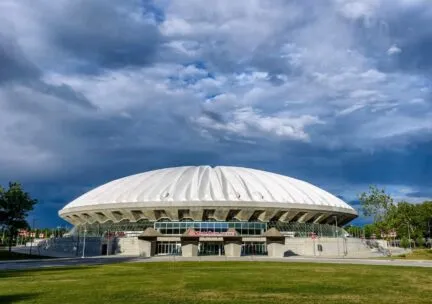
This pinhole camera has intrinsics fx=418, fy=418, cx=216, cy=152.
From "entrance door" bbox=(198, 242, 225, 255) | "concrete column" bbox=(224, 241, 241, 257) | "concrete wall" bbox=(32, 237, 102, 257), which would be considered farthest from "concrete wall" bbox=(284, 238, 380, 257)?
"concrete wall" bbox=(32, 237, 102, 257)

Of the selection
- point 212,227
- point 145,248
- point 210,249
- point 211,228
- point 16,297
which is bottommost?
point 16,297

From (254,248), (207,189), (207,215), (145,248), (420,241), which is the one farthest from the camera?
(420,241)

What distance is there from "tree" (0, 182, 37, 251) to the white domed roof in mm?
9765

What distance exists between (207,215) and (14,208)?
90.9 ft

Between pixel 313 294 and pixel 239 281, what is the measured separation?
5.06 meters

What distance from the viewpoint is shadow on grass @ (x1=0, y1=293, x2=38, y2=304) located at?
44.2 feet

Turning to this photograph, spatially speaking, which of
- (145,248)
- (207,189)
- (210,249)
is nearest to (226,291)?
(145,248)

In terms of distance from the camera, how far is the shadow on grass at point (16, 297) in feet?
44.2

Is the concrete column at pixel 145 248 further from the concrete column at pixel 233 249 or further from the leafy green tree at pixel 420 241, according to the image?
the leafy green tree at pixel 420 241

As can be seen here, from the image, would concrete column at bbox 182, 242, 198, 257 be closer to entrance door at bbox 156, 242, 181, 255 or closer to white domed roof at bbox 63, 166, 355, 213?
entrance door at bbox 156, 242, 181, 255

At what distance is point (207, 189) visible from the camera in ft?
210

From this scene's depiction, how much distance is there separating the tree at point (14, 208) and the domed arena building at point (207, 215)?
27.5 feet

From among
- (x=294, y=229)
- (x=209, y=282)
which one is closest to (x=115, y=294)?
(x=209, y=282)

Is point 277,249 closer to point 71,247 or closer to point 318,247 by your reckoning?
point 318,247
